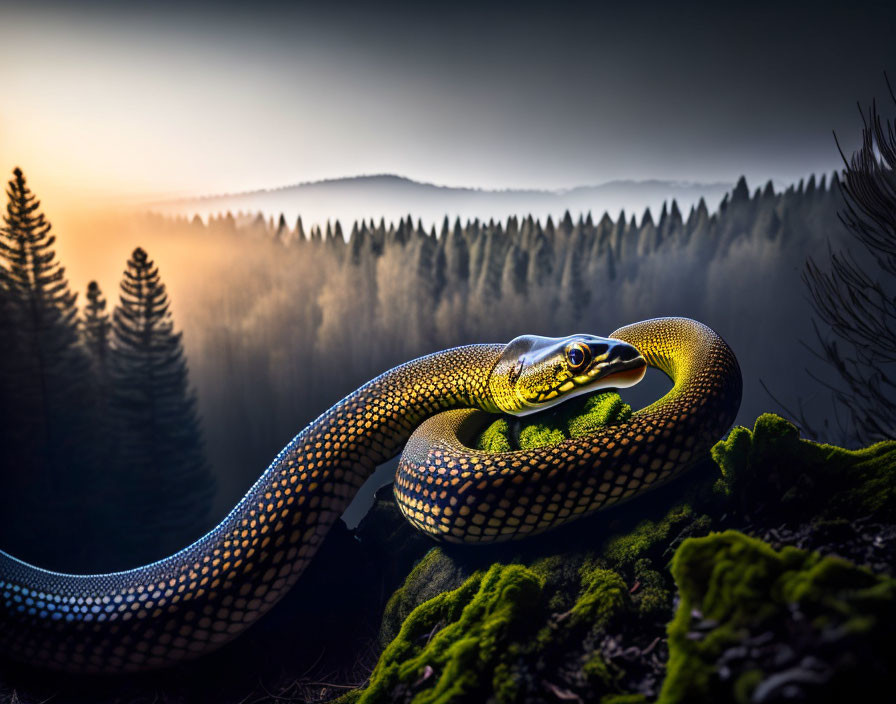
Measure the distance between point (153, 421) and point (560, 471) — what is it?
9.74 feet

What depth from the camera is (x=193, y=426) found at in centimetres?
354

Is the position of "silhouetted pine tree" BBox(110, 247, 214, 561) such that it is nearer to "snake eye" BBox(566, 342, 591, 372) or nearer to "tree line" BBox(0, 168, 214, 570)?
"tree line" BBox(0, 168, 214, 570)

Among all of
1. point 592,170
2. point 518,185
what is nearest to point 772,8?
point 592,170

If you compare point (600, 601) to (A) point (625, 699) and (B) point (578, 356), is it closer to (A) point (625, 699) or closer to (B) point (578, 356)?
(A) point (625, 699)

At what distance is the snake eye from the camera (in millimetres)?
1899

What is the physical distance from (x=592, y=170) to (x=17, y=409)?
13.1 ft

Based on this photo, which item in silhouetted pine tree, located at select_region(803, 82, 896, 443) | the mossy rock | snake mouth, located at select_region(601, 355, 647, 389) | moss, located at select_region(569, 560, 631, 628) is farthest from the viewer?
silhouetted pine tree, located at select_region(803, 82, 896, 443)

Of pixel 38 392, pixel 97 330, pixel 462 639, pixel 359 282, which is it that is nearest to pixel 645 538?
pixel 462 639

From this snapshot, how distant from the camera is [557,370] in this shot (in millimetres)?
1970

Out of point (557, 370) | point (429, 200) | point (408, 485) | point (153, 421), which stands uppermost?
point (429, 200)

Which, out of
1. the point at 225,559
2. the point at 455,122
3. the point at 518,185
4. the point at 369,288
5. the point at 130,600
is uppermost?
the point at 455,122

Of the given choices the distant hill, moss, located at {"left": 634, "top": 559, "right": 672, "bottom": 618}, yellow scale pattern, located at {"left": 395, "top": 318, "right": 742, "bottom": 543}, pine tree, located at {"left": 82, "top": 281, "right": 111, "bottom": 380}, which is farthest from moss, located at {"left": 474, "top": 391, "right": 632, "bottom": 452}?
pine tree, located at {"left": 82, "top": 281, "right": 111, "bottom": 380}

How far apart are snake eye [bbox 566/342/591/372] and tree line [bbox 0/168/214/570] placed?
108 inches

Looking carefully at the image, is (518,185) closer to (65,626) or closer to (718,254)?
(718,254)
